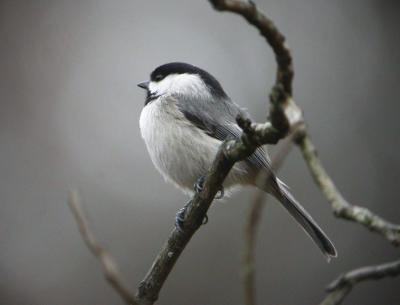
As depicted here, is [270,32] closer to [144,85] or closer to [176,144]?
[176,144]

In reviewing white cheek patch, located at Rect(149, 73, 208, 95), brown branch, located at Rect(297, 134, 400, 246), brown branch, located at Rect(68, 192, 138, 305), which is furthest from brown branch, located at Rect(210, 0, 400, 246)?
white cheek patch, located at Rect(149, 73, 208, 95)

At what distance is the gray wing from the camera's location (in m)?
3.48

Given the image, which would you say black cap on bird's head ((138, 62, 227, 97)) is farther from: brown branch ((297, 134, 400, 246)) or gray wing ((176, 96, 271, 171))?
brown branch ((297, 134, 400, 246))

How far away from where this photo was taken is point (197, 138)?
11.2 feet

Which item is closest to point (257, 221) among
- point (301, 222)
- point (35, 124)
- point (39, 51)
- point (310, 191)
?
point (301, 222)

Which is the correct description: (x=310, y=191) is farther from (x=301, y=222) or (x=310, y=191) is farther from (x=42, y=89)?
(x=42, y=89)

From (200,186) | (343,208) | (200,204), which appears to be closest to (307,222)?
(200,186)

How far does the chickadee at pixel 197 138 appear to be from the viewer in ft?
11.1

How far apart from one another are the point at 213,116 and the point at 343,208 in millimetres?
Answer: 2208

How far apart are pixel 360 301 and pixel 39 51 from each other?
6.27 m

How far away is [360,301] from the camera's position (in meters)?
5.30

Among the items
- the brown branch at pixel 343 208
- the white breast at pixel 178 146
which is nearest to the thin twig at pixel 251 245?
the brown branch at pixel 343 208

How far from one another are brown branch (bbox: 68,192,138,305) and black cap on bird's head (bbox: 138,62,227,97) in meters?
2.38

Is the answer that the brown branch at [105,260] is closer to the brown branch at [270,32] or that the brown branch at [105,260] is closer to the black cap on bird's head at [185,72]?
the brown branch at [270,32]
